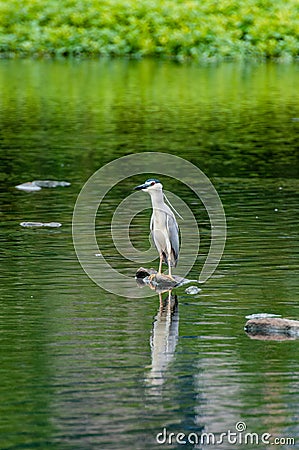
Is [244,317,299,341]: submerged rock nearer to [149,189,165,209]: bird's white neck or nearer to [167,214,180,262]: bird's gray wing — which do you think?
[167,214,180,262]: bird's gray wing

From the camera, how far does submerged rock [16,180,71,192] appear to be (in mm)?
15914

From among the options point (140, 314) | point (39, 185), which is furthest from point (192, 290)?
point (39, 185)

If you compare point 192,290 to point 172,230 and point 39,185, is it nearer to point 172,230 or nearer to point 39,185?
point 172,230

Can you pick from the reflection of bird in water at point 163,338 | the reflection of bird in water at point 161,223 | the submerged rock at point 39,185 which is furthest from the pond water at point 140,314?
the reflection of bird in water at point 161,223

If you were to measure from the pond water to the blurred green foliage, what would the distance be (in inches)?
686

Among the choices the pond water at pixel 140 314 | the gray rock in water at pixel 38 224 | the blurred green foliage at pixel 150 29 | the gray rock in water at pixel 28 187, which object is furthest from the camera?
the blurred green foliage at pixel 150 29

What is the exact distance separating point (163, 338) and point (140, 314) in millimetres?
705

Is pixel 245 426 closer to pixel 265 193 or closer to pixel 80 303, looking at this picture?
pixel 80 303

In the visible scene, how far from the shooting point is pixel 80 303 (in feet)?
32.7

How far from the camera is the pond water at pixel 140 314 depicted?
7477mm

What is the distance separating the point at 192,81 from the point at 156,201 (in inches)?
812

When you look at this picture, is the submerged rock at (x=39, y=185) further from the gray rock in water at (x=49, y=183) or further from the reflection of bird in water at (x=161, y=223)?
the reflection of bird in water at (x=161, y=223)

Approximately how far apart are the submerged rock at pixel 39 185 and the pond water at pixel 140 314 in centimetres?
12

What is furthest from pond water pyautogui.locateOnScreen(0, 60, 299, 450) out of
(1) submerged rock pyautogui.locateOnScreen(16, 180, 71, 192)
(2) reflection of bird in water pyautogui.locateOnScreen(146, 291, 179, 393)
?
(1) submerged rock pyautogui.locateOnScreen(16, 180, 71, 192)
